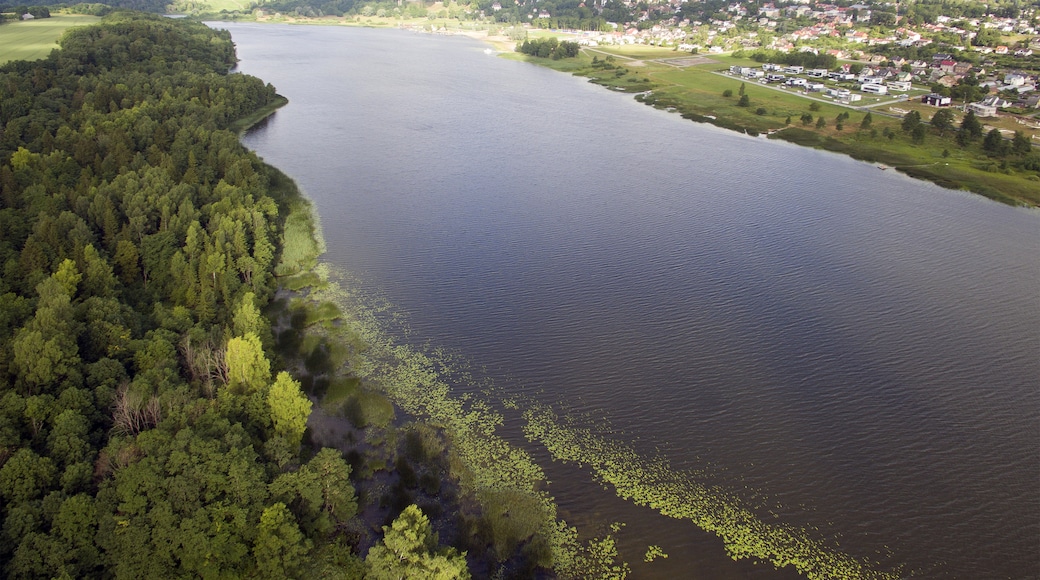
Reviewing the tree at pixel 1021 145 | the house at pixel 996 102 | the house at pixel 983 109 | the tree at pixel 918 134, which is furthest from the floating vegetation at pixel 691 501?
the house at pixel 996 102

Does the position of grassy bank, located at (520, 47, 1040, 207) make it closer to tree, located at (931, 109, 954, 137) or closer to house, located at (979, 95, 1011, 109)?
tree, located at (931, 109, 954, 137)

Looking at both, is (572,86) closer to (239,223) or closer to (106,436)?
(239,223)

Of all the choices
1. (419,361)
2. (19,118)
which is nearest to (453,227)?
(419,361)

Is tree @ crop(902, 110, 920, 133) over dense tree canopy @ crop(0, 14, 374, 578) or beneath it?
over

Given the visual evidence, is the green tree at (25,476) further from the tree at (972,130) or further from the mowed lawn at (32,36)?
the tree at (972,130)

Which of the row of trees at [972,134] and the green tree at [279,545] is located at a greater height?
the row of trees at [972,134]

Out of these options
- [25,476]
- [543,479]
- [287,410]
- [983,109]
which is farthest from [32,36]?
[983,109]

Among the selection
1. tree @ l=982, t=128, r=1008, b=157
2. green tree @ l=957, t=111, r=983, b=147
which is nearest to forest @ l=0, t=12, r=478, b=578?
tree @ l=982, t=128, r=1008, b=157

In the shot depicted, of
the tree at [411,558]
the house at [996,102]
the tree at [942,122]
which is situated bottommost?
the tree at [411,558]
